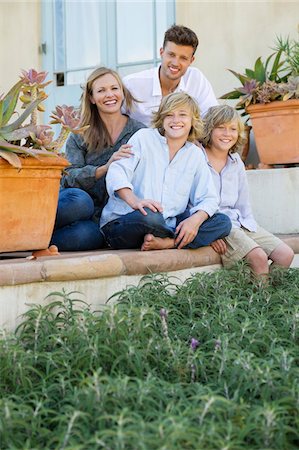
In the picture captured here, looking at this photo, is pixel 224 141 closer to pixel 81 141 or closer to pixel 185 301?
pixel 81 141

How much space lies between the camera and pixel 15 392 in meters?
2.47

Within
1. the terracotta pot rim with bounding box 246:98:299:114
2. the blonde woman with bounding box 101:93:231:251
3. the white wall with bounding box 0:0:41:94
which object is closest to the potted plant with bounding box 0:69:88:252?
the blonde woman with bounding box 101:93:231:251

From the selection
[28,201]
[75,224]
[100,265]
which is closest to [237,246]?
[75,224]

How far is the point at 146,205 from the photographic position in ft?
12.2

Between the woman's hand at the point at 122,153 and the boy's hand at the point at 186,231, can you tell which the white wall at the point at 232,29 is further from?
the boy's hand at the point at 186,231

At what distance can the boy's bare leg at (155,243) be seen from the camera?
12.2 feet

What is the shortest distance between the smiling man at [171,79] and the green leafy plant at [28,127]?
1.06 m

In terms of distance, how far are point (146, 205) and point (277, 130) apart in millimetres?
1709

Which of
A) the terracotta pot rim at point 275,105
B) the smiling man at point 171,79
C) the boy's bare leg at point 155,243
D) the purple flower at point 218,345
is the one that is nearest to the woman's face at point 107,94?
the smiling man at point 171,79

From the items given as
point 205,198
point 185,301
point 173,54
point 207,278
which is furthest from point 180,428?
point 173,54

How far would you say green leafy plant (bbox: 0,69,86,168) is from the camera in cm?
320

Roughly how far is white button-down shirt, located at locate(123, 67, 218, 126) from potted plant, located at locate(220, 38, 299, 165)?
1.49 ft

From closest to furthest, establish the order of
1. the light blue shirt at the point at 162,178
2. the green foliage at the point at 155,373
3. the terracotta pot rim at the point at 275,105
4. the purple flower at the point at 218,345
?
the green foliage at the point at 155,373
the purple flower at the point at 218,345
the light blue shirt at the point at 162,178
the terracotta pot rim at the point at 275,105

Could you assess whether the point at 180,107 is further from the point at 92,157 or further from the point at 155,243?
the point at 155,243
